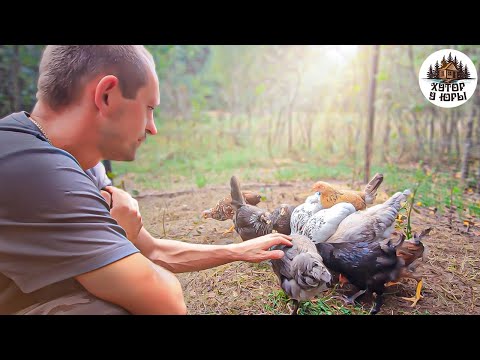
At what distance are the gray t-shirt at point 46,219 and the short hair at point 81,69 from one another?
202 millimetres

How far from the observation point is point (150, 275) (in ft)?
4.31

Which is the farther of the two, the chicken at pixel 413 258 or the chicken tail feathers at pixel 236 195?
the chicken tail feathers at pixel 236 195

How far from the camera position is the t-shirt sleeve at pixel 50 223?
124 centimetres

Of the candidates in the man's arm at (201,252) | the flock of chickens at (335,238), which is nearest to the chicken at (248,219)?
the flock of chickens at (335,238)

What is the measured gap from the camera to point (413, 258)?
5.55ft

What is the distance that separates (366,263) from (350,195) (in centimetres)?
38

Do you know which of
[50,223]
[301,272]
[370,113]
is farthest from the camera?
[370,113]

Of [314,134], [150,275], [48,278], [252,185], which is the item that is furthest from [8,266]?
[314,134]

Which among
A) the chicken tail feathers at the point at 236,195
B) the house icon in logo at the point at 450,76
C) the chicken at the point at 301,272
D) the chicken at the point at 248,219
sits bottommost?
the chicken at the point at 301,272

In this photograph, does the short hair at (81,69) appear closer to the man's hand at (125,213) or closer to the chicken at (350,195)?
the man's hand at (125,213)

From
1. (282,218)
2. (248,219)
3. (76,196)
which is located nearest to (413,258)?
(282,218)

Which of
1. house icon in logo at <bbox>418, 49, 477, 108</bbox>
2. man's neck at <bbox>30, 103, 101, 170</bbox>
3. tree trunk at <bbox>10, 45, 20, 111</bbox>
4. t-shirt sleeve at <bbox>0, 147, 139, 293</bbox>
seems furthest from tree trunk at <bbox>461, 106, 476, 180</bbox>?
tree trunk at <bbox>10, 45, 20, 111</bbox>

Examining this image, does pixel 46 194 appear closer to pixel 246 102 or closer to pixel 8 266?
pixel 8 266

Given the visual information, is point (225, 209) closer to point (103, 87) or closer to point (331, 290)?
point (331, 290)
